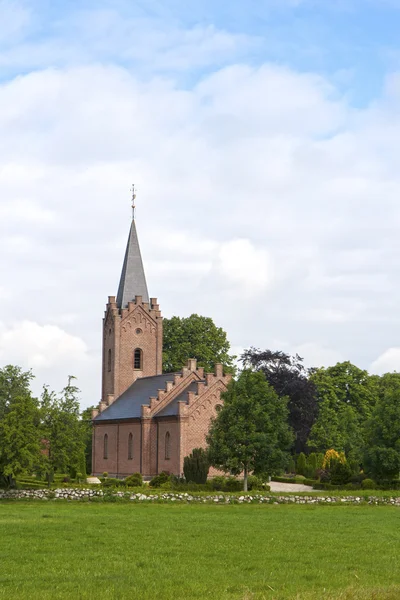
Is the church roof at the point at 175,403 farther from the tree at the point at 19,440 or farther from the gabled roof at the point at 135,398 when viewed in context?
the tree at the point at 19,440

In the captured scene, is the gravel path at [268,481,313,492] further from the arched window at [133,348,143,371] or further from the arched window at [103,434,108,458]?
the arched window at [133,348,143,371]

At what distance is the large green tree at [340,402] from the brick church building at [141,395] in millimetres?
18023

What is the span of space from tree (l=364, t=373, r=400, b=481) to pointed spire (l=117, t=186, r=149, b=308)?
29.9 m

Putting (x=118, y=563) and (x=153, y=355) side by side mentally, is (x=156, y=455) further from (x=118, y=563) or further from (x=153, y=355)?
(x=118, y=563)

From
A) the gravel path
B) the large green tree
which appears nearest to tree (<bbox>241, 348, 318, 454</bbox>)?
the large green tree

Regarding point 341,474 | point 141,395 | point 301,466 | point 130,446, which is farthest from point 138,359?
point 341,474

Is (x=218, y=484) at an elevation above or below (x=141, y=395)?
below

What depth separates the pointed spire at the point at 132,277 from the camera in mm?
73000

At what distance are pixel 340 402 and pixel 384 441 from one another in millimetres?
35258

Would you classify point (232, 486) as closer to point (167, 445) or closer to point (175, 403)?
point (167, 445)

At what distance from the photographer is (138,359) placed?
72.4 metres

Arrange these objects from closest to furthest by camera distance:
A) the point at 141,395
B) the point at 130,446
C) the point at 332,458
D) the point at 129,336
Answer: the point at 332,458
the point at 130,446
the point at 141,395
the point at 129,336

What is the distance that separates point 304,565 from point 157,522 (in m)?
9.93

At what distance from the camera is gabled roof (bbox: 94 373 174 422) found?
6366cm
